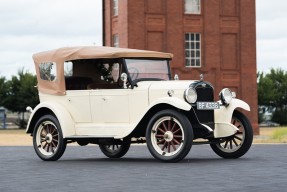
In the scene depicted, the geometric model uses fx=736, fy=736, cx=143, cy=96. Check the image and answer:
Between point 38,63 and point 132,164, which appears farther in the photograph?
point 38,63

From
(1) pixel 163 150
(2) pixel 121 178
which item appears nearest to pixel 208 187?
(2) pixel 121 178

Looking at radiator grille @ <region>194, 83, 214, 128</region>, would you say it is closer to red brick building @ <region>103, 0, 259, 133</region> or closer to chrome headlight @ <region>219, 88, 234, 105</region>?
chrome headlight @ <region>219, 88, 234, 105</region>

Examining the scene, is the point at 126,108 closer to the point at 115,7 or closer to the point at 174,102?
the point at 174,102

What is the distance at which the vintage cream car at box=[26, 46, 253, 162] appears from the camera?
44.3ft

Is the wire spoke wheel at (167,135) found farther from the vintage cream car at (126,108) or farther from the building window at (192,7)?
the building window at (192,7)

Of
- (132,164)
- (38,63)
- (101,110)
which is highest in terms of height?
(38,63)

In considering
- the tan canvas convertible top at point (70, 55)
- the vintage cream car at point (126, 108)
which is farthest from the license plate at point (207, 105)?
the tan canvas convertible top at point (70, 55)

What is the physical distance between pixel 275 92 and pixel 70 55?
192 ft

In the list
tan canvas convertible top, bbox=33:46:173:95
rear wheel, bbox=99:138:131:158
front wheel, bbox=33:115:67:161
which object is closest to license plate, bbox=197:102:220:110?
tan canvas convertible top, bbox=33:46:173:95

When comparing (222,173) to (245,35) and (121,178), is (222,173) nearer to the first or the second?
(121,178)

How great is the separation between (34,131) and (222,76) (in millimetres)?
31446

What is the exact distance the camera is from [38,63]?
16.3 metres

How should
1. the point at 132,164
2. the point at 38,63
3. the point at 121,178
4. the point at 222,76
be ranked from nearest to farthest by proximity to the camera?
1. the point at 121,178
2. the point at 132,164
3. the point at 38,63
4. the point at 222,76

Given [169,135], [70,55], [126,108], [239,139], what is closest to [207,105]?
[169,135]
